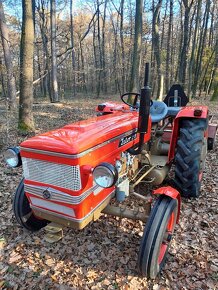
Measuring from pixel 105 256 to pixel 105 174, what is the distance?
126 centimetres

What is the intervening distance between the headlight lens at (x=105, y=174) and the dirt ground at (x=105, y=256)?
1.12 m

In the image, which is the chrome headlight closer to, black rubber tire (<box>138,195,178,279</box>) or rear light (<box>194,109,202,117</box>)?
black rubber tire (<box>138,195,178,279</box>)

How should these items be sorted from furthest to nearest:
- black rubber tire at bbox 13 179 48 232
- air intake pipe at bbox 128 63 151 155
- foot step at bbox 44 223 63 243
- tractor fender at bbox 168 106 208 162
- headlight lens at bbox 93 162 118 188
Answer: tractor fender at bbox 168 106 208 162
black rubber tire at bbox 13 179 48 232
foot step at bbox 44 223 63 243
air intake pipe at bbox 128 63 151 155
headlight lens at bbox 93 162 118 188

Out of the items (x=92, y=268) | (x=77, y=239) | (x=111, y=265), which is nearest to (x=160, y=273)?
→ (x=111, y=265)

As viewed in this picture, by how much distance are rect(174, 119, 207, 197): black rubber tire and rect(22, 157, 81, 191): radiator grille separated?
182 cm

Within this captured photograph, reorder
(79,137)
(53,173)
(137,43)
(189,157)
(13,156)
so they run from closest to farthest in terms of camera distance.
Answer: (53,173), (79,137), (13,156), (189,157), (137,43)

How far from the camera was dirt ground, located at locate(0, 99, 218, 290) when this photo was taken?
2537 mm

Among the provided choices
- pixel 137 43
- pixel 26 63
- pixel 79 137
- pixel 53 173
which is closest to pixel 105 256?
pixel 53 173

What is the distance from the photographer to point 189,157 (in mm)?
3475

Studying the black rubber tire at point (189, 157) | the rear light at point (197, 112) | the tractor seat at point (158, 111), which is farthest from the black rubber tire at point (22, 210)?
the rear light at point (197, 112)

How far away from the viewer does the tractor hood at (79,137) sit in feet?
7.22

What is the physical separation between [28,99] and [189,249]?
206 inches

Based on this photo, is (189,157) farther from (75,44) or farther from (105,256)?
(75,44)

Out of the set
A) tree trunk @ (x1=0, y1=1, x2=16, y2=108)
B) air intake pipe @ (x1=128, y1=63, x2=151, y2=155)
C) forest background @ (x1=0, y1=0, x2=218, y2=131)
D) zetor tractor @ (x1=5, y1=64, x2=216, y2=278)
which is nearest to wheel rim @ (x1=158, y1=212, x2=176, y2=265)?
zetor tractor @ (x1=5, y1=64, x2=216, y2=278)
